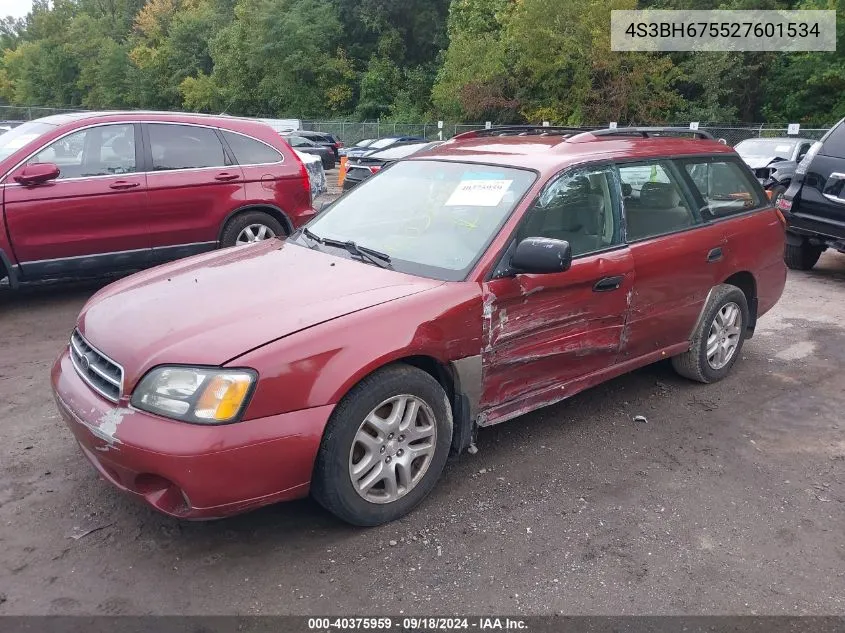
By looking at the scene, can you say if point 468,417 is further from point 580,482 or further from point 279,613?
point 279,613

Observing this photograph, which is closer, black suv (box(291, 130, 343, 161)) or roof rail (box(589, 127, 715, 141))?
roof rail (box(589, 127, 715, 141))

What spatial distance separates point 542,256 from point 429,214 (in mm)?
816

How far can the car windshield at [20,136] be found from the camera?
615cm

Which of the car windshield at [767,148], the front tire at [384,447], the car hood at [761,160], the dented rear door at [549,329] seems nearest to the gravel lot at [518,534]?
the front tire at [384,447]

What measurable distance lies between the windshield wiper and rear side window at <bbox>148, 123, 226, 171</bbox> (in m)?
3.43

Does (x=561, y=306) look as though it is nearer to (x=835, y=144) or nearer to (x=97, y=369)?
(x=97, y=369)

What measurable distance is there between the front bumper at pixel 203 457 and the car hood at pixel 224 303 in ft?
0.69

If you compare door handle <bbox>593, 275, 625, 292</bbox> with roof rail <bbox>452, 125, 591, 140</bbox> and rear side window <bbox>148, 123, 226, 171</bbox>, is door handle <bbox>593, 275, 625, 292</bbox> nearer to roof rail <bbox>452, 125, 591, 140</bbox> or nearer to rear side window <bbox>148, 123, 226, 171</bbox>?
roof rail <bbox>452, 125, 591, 140</bbox>

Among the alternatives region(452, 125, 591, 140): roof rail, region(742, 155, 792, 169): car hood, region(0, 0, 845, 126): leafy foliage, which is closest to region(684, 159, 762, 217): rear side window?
region(452, 125, 591, 140): roof rail

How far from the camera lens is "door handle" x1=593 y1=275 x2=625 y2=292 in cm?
381

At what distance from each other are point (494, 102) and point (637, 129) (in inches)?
1351

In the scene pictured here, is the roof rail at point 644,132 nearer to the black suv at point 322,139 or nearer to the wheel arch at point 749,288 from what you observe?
the wheel arch at point 749,288

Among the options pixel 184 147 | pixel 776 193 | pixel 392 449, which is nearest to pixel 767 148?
pixel 776 193

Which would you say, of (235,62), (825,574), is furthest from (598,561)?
(235,62)
